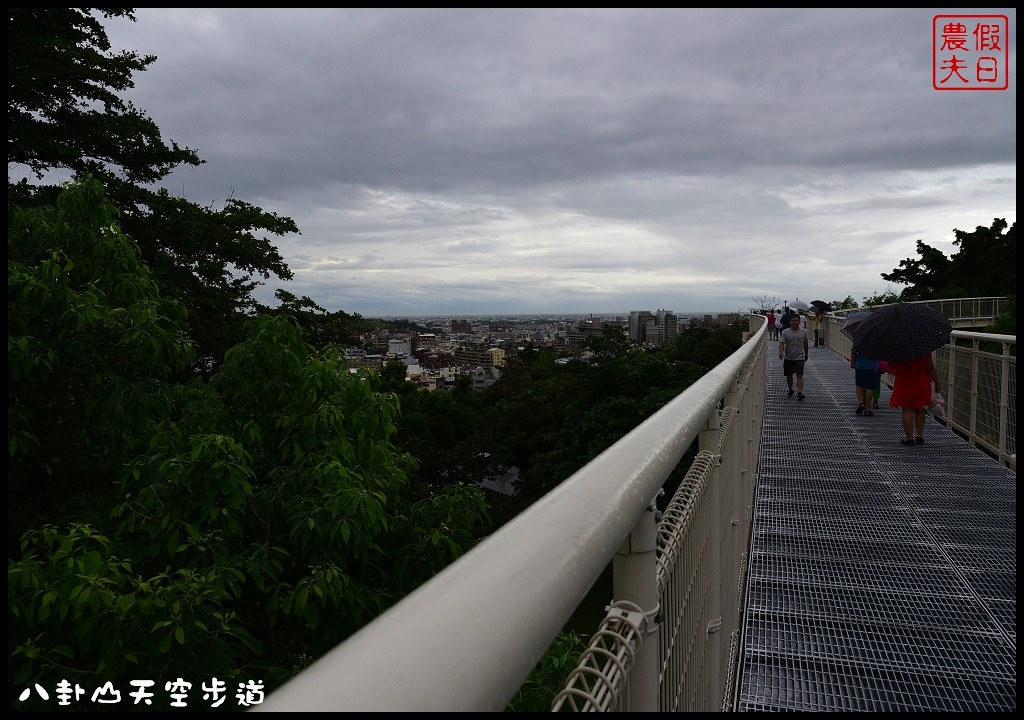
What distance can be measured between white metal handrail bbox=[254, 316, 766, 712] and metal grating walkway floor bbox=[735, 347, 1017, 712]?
2985mm

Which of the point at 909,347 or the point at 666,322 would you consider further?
the point at 666,322

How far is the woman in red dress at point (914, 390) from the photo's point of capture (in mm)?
8781

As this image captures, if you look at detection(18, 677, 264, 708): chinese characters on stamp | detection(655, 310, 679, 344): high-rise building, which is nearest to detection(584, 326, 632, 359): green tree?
detection(18, 677, 264, 708): chinese characters on stamp

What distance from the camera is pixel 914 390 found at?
29.0ft

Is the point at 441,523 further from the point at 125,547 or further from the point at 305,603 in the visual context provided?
the point at 125,547

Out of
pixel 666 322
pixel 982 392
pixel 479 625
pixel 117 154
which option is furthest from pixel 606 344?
pixel 666 322

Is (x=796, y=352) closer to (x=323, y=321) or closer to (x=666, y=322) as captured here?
(x=323, y=321)

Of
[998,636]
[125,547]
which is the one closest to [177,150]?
[125,547]

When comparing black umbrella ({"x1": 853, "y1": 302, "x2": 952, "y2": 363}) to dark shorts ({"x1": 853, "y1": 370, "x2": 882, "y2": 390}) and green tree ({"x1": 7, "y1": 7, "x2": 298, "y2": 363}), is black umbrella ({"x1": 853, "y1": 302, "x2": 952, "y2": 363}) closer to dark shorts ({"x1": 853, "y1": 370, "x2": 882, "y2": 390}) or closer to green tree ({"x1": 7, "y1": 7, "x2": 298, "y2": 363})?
dark shorts ({"x1": 853, "y1": 370, "x2": 882, "y2": 390})

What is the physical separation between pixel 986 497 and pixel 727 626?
4.97 metres

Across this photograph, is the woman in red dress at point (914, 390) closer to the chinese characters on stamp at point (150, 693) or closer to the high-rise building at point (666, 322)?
the chinese characters on stamp at point (150, 693)

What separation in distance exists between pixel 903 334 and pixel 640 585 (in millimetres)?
8813

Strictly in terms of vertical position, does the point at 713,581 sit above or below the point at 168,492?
above

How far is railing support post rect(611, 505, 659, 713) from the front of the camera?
1.15 metres
